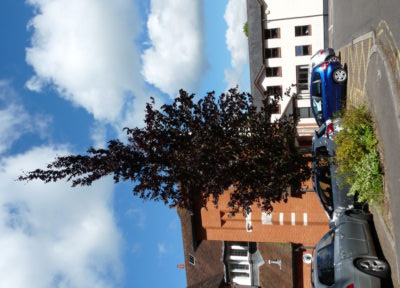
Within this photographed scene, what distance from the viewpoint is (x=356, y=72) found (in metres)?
12.9

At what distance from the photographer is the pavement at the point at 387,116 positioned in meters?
7.59

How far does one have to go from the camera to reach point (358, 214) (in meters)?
10.1

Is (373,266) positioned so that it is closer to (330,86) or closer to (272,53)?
(330,86)

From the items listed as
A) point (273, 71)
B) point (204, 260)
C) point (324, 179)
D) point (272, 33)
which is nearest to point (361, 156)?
point (324, 179)

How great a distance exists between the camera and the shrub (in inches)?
336

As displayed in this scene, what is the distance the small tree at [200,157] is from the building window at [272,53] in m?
21.3

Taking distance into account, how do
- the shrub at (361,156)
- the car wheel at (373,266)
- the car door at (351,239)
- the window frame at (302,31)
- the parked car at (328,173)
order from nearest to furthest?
the shrub at (361,156), the car wheel at (373,266), the car door at (351,239), the parked car at (328,173), the window frame at (302,31)

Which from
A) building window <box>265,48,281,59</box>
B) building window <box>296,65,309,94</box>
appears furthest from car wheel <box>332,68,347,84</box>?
building window <box>265,48,281,59</box>

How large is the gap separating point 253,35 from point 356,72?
65.3 feet

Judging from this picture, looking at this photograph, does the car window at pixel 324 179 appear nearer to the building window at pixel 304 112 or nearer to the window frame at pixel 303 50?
the building window at pixel 304 112

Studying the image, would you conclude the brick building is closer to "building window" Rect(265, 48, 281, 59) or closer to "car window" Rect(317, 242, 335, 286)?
"building window" Rect(265, 48, 281, 59)

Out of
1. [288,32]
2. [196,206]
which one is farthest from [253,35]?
[196,206]

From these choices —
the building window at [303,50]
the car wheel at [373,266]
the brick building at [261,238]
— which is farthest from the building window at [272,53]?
the car wheel at [373,266]

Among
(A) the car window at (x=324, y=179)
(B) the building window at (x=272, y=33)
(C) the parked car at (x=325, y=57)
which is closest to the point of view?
(A) the car window at (x=324, y=179)
